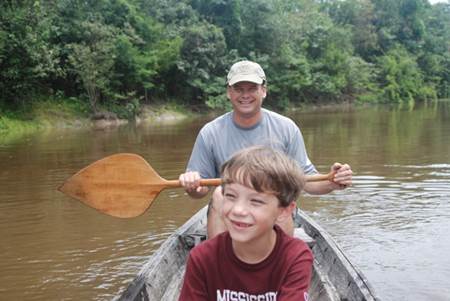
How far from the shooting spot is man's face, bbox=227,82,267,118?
3256 millimetres

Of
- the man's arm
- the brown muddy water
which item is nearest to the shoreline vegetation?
the brown muddy water

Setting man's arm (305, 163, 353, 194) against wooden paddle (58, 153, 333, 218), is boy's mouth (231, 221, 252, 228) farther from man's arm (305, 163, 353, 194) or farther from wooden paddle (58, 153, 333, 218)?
wooden paddle (58, 153, 333, 218)

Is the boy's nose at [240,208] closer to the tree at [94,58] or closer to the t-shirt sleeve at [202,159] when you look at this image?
the t-shirt sleeve at [202,159]

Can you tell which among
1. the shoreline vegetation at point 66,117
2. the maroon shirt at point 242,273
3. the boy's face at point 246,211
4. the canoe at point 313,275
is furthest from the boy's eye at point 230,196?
the shoreline vegetation at point 66,117

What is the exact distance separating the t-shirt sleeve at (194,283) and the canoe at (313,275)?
0.81 meters

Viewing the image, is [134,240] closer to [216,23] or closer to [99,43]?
[99,43]

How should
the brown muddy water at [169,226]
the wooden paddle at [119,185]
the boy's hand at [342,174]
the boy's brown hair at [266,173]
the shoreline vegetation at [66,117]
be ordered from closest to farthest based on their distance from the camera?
the boy's brown hair at [266,173] → the boy's hand at [342,174] → the wooden paddle at [119,185] → the brown muddy water at [169,226] → the shoreline vegetation at [66,117]

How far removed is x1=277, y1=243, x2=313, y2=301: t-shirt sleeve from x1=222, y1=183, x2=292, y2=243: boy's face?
0.60 ft

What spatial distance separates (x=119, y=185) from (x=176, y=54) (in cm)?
2291

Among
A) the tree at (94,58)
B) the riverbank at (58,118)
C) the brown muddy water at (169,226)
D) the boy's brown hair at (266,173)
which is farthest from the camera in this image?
the tree at (94,58)

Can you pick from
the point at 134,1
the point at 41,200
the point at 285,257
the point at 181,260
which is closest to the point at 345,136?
the point at 41,200

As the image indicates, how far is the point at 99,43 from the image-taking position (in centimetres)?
2214

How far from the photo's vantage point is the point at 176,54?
2578cm

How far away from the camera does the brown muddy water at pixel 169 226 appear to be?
14.4ft
